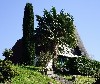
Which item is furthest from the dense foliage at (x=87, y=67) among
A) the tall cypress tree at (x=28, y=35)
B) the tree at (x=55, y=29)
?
the tall cypress tree at (x=28, y=35)

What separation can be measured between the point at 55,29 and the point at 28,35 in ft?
18.7

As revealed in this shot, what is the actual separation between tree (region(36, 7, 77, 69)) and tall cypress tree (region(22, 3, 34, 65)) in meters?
3.02

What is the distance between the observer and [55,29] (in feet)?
155

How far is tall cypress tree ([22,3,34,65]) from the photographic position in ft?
166

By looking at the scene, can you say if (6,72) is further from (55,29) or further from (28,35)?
(28,35)

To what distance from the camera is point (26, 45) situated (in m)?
51.0

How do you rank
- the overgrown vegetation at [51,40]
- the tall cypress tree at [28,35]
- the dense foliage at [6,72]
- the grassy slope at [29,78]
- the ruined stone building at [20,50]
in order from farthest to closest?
the ruined stone building at [20,50]
the tall cypress tree at [28,35]
the overgrown vegetation at [51,40]
the grassy slope at [29,78]
the dense foliage at [6,72]

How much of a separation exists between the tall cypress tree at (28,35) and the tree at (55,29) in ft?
9.91

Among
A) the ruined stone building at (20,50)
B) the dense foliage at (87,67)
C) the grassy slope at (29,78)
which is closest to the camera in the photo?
the grassy slope at (29,78)

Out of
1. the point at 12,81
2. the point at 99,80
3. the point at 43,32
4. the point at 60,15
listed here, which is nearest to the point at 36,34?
the point at 43,32

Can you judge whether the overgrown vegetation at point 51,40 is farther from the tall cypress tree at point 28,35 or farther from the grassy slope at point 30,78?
the grassy slope at point 30,78

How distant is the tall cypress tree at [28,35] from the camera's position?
5047 cm

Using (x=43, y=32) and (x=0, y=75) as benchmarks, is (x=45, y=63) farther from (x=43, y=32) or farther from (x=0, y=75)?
(x=0, y=75)

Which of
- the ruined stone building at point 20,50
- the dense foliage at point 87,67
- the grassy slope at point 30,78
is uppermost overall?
the ruined stone building at point 20,50
